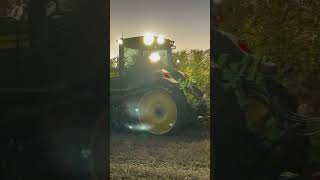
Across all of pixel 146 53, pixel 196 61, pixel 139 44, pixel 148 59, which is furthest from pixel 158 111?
pixel 196 61

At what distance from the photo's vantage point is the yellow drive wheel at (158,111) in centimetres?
1052

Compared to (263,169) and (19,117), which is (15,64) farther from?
(263,169)

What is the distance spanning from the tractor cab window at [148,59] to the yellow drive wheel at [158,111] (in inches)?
37.5

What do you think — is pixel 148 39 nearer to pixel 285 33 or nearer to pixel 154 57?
pixel 154 57

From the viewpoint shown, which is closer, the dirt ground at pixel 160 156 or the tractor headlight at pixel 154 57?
the dirt ground at pixel 160 156

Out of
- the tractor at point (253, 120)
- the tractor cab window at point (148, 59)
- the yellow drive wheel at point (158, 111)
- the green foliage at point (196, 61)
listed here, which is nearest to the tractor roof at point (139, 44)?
the tractor cab window at point (148, 59)

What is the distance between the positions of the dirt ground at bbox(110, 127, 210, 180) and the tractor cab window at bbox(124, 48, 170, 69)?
5.93ft

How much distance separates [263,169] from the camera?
4070 millimetres

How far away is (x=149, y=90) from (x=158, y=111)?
0.54 meters

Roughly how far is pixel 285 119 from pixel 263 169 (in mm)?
484

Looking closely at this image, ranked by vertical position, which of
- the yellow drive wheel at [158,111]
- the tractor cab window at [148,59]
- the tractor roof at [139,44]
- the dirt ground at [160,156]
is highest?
the tractor roof at [139,44]

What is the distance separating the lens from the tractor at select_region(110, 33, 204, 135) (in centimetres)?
1055

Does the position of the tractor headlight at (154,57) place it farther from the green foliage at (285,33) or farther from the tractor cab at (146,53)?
the green foliage at (285,33)

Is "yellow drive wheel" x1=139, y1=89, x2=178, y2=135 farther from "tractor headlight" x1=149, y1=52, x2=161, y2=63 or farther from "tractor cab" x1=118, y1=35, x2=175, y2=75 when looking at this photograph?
"tractor headlight" x1=149, y1=52, x2=161, y2=63
